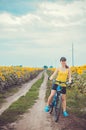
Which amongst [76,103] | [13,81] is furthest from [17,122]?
[13,81]

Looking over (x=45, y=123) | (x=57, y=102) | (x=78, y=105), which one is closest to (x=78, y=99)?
(x=78, y=105)

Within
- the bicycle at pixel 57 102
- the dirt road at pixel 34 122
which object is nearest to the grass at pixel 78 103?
the dirt road at pixel 34 122

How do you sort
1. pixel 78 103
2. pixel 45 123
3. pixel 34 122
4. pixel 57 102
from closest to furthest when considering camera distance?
pixel 45 123
pixel 34 122
pixel 57 102
pixel 78 103

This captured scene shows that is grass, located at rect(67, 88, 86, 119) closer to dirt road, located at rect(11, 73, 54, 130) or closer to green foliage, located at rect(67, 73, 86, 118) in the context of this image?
green foliage, located at rect(67, 73, 86, 118)

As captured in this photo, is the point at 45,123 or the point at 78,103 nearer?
the point at 45,123

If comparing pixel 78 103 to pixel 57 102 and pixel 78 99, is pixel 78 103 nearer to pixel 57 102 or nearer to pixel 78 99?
pixel 78 99

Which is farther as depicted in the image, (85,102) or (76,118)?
(85,102)

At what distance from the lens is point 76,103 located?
66.5ft

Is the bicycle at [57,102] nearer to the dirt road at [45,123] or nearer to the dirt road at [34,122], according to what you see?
the dirt road at [45,123]

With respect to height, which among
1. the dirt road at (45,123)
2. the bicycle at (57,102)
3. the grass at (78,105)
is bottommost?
the dirt road at (45,123)

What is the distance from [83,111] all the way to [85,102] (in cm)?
400

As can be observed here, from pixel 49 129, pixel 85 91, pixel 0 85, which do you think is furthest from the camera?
pixel 0 85

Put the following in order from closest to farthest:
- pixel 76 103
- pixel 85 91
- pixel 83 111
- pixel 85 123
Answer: pixel 85 123 < pixel 83 111 < pixel 76 103 < pixel 85 91

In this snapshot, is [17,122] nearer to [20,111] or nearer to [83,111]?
[20,111]
